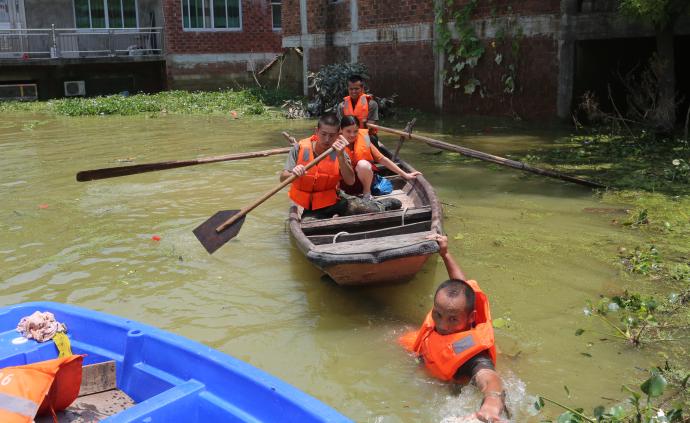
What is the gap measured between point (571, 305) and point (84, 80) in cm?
2085

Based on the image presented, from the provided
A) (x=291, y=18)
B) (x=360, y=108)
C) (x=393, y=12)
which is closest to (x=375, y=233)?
(x=360, y=108)

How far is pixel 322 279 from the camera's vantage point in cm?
555

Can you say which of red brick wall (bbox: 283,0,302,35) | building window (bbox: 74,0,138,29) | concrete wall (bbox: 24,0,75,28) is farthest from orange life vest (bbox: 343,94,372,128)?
concrete wall (bbox: 24,0,75,28)

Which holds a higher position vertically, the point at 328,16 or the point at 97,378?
the point at 328,16

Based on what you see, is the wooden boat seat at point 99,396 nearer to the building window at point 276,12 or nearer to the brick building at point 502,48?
the brick building at point 502,48

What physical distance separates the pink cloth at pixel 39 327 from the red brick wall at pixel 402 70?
517 inches

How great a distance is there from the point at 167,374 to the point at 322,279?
2545 mm

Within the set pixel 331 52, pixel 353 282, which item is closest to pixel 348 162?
pixel 353 282

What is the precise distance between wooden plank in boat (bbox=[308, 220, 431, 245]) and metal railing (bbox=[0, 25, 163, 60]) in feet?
59.1

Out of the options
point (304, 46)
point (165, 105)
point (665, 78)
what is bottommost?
point (165, 105)

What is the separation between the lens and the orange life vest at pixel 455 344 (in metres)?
3.55

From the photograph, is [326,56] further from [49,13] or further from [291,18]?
[49,13]

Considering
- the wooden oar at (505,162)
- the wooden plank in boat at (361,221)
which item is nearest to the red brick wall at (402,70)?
the wooden oar at (505,162)

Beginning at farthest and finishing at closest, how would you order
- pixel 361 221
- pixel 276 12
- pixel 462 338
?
pixel 276 12
pixel 361 221
pixel 462 338
